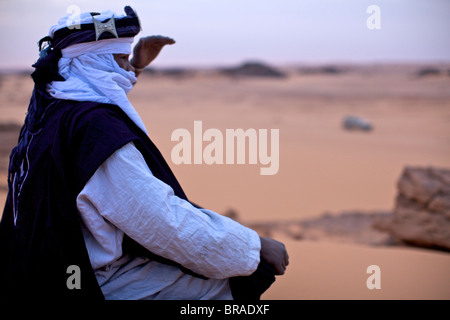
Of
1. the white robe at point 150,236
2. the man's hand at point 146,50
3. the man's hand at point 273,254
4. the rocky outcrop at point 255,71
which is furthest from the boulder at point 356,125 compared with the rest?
the rocky outcrop at point 255,71

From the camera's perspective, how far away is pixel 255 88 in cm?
3553

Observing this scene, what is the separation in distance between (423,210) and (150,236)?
372 centimetres

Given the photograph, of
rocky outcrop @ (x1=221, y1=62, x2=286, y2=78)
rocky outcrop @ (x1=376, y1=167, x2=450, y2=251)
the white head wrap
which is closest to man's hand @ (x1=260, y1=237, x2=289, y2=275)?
the white head wrap

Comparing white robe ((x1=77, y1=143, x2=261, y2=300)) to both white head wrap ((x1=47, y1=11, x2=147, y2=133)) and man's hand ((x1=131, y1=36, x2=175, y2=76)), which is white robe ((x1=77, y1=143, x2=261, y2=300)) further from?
man's hand ((x1=131, y1=36, x2=175, y2=76))

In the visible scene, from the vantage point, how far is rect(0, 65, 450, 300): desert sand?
400 cm

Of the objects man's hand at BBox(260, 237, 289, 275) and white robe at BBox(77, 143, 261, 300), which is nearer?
white robe at BBox(77, 143, 261, 300)

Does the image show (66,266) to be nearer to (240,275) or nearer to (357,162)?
(240,275)

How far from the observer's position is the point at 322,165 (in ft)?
37.1

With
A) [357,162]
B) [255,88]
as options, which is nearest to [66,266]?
[357,162]

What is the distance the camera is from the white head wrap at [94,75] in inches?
80.0

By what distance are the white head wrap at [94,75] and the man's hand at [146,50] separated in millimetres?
605

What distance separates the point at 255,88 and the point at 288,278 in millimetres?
32251

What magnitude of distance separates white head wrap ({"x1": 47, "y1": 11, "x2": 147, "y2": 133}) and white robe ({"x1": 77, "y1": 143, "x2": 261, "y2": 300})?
0.91 ft

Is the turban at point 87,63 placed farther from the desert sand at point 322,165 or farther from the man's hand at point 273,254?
the desert sand at point 322,165
